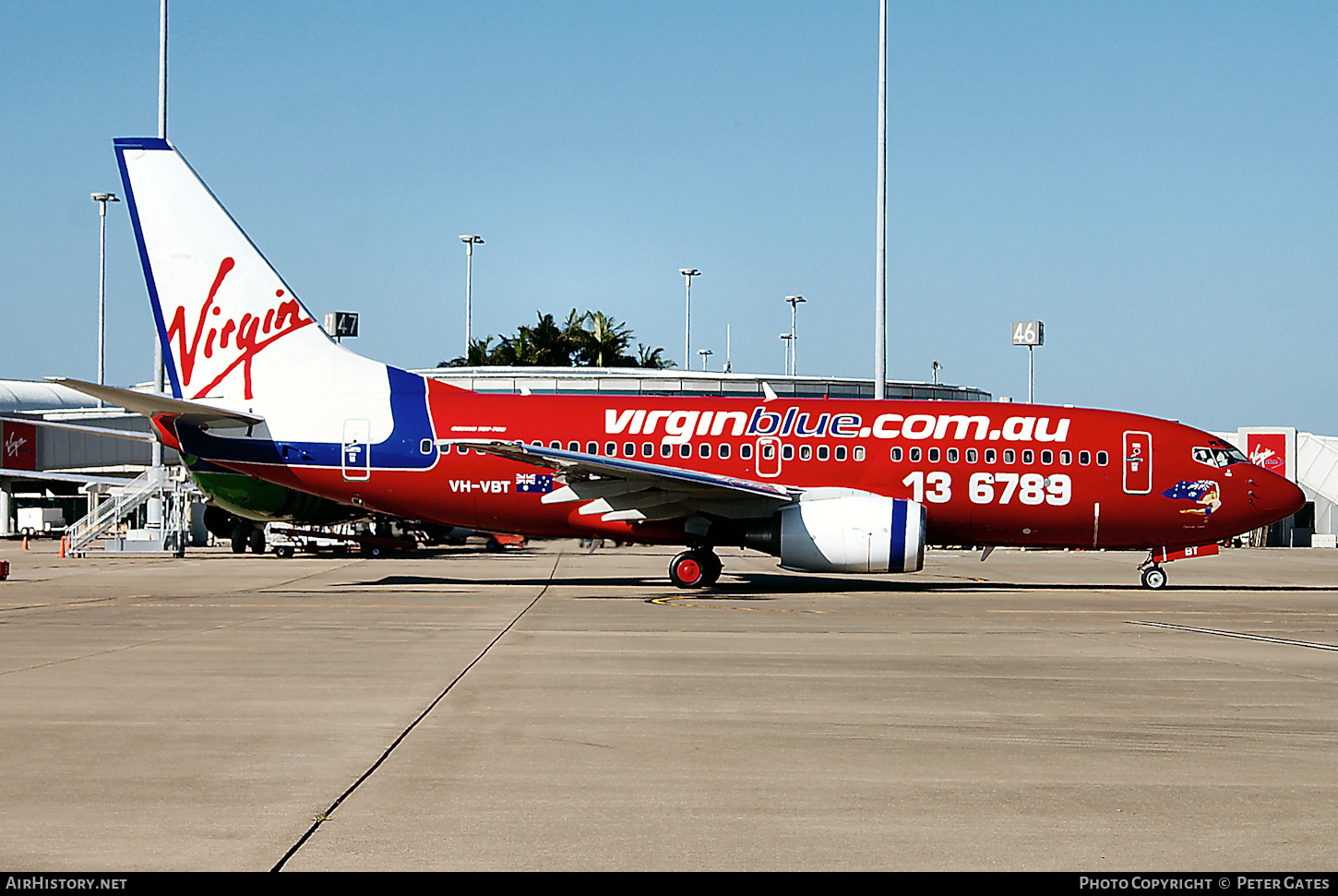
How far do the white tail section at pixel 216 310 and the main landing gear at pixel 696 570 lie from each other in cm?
706

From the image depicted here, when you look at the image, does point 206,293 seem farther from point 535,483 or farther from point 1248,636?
point 1248,636

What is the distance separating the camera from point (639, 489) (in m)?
23.3

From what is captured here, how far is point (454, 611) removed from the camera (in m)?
18.4

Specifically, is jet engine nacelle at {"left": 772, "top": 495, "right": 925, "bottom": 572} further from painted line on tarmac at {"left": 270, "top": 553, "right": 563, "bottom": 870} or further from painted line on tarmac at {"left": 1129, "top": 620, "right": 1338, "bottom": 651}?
painted line on tarmac at {"left": 270, "top": 553, "right": 563, "bottom": 870}

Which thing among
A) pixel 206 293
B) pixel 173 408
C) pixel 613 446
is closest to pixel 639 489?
pixel 613 446

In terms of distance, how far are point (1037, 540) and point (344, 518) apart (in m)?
18.2

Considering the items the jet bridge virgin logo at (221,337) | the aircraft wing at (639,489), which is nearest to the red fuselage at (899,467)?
the aircraft wing at (639,489)

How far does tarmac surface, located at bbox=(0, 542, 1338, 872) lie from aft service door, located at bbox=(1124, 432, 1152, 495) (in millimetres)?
6117

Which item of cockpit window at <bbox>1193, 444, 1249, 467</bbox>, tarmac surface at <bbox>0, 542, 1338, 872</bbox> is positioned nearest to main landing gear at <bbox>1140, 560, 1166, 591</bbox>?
cockpit window at <bbox>1193, 444, 1249, 467</bbox>

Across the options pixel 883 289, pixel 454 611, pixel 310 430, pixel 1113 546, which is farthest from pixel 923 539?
pixel 883 289

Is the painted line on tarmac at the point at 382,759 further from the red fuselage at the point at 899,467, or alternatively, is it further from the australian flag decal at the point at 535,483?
the red fuselage at the point at 899,467

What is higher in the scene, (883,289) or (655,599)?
(883,289)

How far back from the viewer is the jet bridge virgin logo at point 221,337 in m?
25.6
